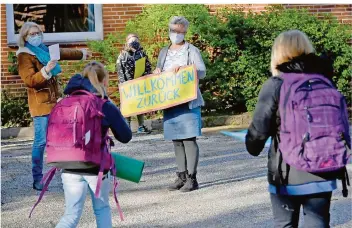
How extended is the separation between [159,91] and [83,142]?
9.66 ft

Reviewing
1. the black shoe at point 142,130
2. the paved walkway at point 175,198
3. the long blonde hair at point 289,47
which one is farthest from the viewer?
the black shoe at point 142,130

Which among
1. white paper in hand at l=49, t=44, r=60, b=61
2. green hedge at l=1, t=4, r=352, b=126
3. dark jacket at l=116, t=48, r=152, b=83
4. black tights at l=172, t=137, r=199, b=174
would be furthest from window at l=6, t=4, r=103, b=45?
black tights at l=172, t=137, r=199, b=174

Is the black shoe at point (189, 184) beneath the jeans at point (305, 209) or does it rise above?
beneath

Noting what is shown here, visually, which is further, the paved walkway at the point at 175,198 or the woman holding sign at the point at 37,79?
the woman holding sign at the point at 37,79

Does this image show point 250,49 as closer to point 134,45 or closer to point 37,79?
point 134,45

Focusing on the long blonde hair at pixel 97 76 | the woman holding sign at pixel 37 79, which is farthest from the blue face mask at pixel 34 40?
the long blonde hair at pixel 97 76

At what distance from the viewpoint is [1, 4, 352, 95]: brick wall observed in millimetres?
13273

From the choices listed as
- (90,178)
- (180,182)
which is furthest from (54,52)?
A: (90,178)

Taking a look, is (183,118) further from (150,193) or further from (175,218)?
(175,218)

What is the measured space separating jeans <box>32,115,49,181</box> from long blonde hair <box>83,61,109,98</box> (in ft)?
8.41

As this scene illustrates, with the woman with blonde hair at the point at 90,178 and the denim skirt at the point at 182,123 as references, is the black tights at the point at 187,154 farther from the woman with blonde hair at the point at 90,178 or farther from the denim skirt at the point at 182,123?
the woman with blonde hair at the point at 90,178

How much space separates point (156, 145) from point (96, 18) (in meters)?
3.91

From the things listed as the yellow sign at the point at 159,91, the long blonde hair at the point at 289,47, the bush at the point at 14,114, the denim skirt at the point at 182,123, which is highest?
the long blonde hair at the point at 289,47

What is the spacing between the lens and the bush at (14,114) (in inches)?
494
